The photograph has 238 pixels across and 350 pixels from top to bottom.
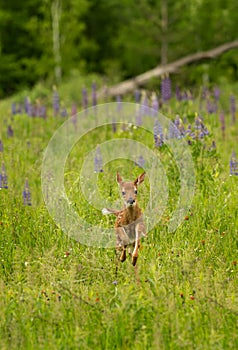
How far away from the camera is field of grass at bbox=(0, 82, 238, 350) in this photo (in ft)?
13.3

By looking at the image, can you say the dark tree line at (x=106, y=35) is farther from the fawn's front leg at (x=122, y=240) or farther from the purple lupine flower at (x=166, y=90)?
the fawn's front leg at (x=122, y=240)

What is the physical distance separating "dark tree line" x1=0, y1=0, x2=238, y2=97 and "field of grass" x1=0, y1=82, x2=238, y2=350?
449 inches

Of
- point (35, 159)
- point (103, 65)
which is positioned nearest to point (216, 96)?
point (35, 159)

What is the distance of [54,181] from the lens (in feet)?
22.0

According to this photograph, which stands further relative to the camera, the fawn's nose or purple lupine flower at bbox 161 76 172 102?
purple lupine flower at bbox 161 76 172 102

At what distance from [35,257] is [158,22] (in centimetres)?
1690

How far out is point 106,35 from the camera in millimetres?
27891

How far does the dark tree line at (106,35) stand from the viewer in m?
20.3

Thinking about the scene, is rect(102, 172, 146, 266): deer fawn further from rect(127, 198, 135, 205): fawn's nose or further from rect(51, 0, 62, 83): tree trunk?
rect(51, 0, 62, 83): tree trunk

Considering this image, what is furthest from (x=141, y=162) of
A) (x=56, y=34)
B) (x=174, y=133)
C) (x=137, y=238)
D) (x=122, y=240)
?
(x=56, y=34)

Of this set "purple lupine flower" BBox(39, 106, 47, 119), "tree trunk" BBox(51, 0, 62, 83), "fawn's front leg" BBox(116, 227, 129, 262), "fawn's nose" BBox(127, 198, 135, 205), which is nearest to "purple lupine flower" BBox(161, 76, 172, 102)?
"purple lupine flower" BBox(39, 106, 47, 119)

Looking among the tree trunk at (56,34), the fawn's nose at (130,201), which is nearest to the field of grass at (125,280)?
the fawn's nose at (130,201)

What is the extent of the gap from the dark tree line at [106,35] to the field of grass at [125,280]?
11410 millimetres

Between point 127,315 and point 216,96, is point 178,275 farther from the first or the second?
point 216,96
